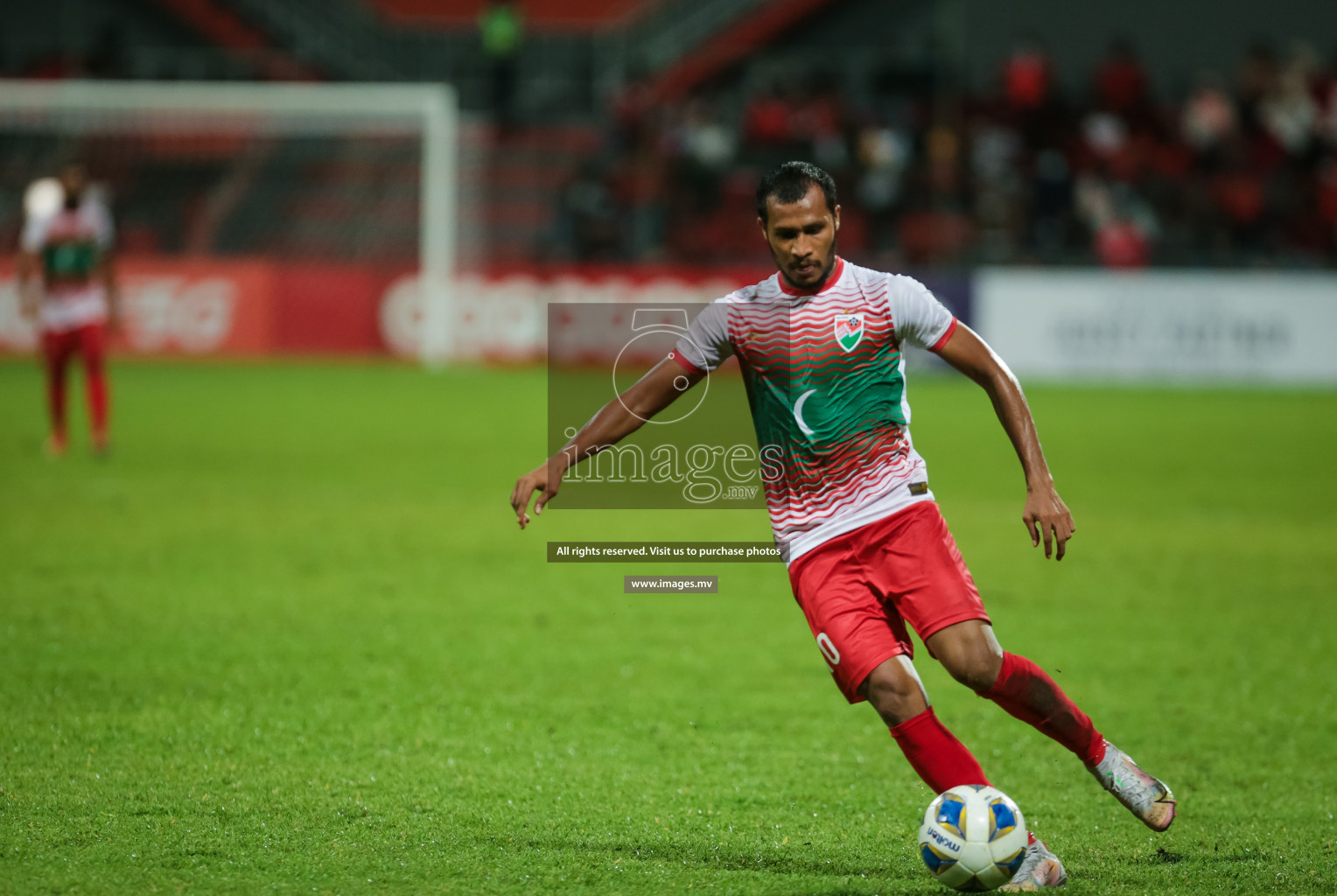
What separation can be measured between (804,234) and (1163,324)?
18537 mm

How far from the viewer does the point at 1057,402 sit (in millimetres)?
18703

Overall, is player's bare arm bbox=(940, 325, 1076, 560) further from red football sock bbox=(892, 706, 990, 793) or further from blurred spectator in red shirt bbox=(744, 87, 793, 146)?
blurred spectator in red shirt bbox=(744, 87, 793, 146)

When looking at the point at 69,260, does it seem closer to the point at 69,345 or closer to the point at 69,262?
the point at 69,262

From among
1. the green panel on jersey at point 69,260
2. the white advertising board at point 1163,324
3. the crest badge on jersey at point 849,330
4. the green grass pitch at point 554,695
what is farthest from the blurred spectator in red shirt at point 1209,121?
the crest badge on jersey at point 849,330

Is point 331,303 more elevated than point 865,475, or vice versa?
point 331,303

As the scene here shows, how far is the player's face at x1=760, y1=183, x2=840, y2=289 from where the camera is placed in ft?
13.3

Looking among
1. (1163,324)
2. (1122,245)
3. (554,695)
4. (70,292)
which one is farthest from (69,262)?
(1122,245)

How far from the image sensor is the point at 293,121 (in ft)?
76.3

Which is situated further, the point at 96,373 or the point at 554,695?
the point at 96,373

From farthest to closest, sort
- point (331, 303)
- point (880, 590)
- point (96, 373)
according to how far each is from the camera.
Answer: point (331, 303) < point (96, 373) < point (880, 590)

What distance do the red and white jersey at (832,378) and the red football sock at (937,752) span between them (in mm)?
550

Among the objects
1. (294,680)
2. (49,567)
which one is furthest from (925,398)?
(294,680)

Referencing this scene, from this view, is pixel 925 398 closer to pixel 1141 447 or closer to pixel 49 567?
pixel 1141 447

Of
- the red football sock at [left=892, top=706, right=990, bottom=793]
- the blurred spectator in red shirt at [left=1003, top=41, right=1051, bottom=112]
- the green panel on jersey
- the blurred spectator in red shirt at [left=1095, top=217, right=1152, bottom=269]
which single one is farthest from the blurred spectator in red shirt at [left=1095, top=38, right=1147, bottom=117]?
the red football sock at [left=892, top=706, right=990, bottom=793]
